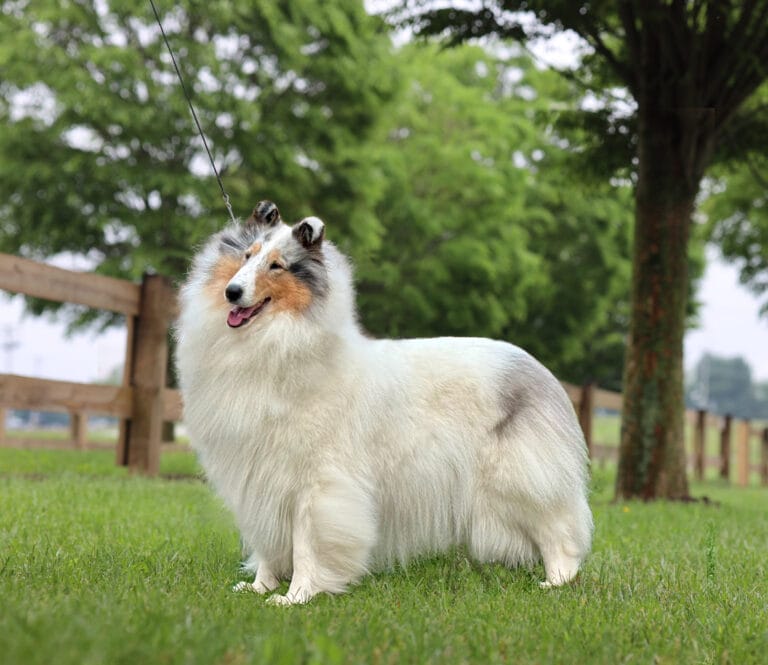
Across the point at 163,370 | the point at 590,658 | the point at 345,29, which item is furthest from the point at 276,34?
the point at 590,658

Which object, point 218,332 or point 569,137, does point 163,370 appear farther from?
point 569,137

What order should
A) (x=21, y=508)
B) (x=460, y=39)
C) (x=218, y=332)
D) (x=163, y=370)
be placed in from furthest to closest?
1. (x=460, y=39)
2. (x=163, y=370)
3. (x=21, y=508)
4. (x=218, y=332)

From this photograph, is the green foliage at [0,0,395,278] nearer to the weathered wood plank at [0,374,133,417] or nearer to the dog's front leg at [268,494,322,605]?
the weathered wood plank at [0,374,133,417]

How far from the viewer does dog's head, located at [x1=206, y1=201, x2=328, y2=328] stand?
161 inches

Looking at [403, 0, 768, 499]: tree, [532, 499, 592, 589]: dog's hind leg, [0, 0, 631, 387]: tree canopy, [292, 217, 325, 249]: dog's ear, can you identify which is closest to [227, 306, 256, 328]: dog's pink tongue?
[292, 217, 325, 249]: dog's ear

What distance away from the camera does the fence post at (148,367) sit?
9086 millimetres

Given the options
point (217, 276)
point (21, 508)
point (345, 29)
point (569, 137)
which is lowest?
point (21, 508)

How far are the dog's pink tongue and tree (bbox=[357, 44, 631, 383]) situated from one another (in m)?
13.2

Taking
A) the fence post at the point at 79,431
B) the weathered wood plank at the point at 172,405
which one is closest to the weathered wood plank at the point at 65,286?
the weathered wood plank at the point at 172,405

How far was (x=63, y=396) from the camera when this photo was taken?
26.7 ft

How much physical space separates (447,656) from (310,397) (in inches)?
62.0

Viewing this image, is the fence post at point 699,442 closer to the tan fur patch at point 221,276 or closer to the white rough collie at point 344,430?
the white rough collie at point 344,430

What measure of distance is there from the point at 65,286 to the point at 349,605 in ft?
17.4

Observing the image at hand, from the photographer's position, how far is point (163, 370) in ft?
30.2
